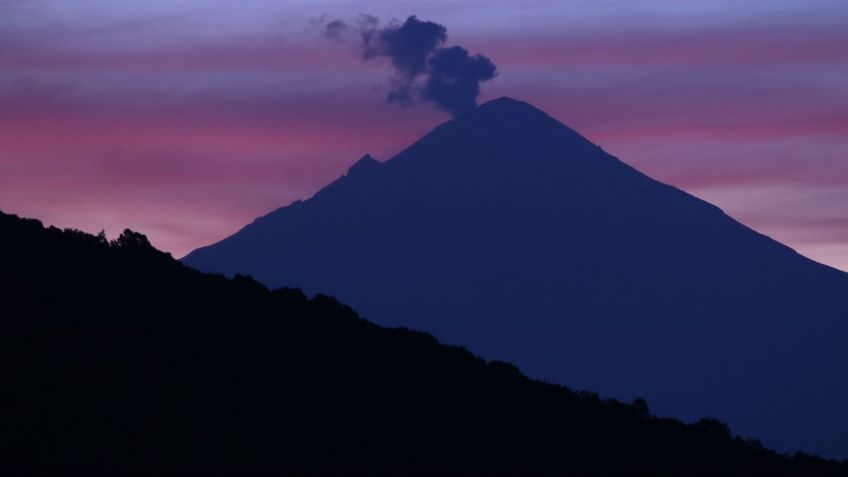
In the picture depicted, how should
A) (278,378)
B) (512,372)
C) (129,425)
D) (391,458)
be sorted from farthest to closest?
(512,372), (278,378), (391,458), (129,425)

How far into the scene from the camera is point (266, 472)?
32.6 metres

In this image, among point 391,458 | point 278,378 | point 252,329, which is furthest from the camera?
point 252,329

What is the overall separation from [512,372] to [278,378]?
13.5 metres

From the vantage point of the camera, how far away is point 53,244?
1722 inches

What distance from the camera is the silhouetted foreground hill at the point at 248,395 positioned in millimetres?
32281

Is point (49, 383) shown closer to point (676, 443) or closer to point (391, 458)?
point (391, 458)

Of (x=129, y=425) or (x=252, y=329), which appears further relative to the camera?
(x=252, y=329)

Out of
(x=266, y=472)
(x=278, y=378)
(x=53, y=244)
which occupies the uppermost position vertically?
(x=53, y=244)

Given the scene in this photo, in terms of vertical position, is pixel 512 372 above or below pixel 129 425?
above

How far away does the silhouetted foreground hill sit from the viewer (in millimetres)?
32281

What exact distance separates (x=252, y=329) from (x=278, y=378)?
155 inches

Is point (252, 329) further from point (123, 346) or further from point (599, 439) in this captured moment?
point (599, 439)

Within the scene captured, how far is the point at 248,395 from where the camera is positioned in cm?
3734

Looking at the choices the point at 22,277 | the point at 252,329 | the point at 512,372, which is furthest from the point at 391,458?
the point at 512,372
